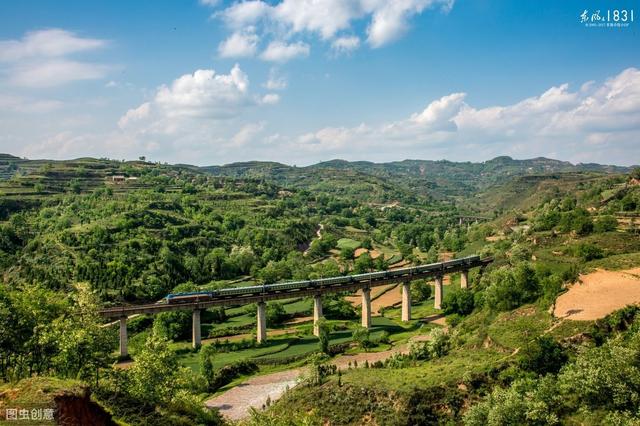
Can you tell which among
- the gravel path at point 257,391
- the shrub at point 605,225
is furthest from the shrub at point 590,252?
the gravel path at point 257,391

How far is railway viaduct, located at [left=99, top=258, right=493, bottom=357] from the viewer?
217ft

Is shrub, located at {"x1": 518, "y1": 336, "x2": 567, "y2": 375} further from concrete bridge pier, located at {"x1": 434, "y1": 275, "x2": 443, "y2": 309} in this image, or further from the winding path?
concrete bridge pier, located at {"x1": 434, "y1": 275, "x2": 443, "y2": 309}

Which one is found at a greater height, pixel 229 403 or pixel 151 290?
pixel 151 290

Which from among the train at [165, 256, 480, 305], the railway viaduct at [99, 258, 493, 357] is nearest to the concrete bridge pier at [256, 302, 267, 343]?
the railway viaduct at [99, 258, 493, 357]

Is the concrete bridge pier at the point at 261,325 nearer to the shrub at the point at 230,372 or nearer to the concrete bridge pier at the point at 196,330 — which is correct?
the concrete bridge pier at the point at 196,330

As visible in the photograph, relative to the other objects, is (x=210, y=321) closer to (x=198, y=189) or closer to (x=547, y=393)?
(x=547, y=393)

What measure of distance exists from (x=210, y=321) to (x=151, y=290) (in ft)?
53.5

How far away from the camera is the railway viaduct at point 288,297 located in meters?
66.1

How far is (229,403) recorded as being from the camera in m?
51.7

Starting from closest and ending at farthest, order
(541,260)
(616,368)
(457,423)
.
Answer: (616,368) → (457,423) → (541,260)

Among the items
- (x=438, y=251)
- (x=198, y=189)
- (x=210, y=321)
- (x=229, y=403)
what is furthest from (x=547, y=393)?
(x=198, y=189)

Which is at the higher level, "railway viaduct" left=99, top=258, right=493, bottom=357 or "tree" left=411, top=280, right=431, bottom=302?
"railway viaduct" left=99, top=258, right=493, bottom=357

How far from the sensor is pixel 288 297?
2992 inches
